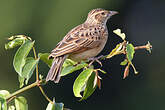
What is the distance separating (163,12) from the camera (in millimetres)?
28188

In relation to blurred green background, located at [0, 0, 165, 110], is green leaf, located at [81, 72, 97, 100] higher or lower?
lower

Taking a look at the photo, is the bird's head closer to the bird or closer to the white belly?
the bird

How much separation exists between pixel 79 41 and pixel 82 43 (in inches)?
1.5

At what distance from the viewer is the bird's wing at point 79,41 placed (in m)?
5.14

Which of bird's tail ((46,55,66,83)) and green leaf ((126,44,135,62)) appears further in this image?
bird's tail ((46,55,66,83))

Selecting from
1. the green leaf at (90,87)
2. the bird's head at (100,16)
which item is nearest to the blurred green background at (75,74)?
the bird's head at (100,16)

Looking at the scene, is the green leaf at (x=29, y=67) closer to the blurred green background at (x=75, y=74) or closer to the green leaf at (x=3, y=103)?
the green leaf at (x=3, y=103)

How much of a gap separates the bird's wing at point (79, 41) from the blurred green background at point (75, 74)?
1316 centimetres

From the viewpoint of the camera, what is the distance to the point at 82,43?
18.2ft

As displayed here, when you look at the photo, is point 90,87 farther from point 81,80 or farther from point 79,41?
point 79,41

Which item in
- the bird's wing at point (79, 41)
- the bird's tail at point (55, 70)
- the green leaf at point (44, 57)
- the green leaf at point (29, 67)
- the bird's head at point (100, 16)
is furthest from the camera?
the bird's head at point (100, 16)

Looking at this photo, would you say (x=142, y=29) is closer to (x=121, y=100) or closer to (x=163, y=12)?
(x=163, y=12)

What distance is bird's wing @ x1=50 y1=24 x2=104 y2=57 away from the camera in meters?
5.14

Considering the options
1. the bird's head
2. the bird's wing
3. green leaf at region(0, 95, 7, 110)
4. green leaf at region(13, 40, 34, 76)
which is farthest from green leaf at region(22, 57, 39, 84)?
the bird's head
